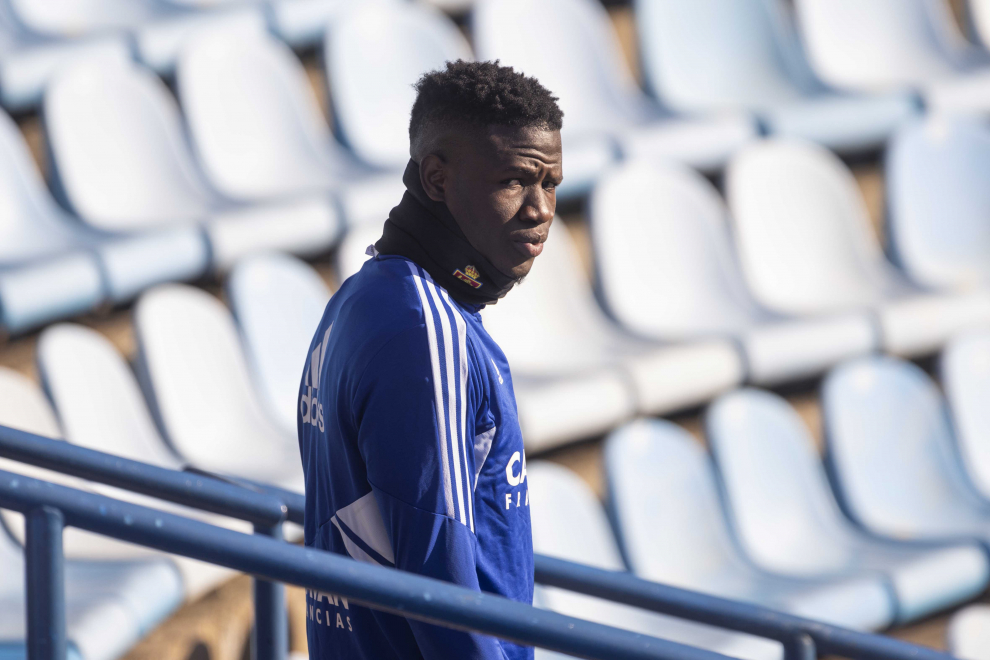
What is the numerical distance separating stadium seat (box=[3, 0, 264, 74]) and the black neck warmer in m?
2.18

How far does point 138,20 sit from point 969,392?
236 centimetres

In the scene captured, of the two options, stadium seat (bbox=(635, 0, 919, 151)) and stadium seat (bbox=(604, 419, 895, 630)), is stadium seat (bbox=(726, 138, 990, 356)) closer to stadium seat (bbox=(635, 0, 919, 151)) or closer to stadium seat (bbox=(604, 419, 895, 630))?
stadium seat (bbox=(635, 0, 919, 151))

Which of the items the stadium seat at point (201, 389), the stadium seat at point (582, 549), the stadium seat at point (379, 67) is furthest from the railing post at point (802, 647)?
the stadium seat at point (379, 67)

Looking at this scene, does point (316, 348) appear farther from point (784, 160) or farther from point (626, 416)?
point (784, 160)

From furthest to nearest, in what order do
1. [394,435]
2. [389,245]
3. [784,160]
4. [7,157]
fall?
1. [784,160]
2. [7,157]
3. [389,245]
4. [394,435]

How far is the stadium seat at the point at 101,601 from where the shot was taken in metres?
1.66

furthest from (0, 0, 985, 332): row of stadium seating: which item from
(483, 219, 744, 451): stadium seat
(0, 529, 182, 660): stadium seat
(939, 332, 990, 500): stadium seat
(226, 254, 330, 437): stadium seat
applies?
(0, 529, 182, 660): stadium seat

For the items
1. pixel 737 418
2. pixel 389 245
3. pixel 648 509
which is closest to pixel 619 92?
pixel 737 418

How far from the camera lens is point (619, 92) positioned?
3.45m

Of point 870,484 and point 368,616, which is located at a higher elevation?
point 870,484

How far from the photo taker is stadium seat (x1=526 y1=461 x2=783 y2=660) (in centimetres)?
236

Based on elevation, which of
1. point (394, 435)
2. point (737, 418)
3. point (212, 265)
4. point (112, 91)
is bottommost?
point (394, 435)

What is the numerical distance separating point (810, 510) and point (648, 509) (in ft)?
1.57

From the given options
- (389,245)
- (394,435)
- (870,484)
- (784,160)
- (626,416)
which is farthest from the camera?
(784,160)
